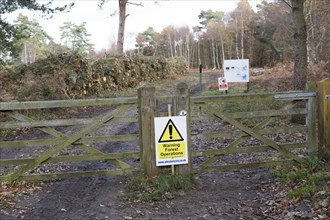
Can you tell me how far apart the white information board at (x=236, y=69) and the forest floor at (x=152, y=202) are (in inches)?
452

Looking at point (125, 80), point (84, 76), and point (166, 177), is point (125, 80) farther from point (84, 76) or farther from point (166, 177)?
point (166, 177)

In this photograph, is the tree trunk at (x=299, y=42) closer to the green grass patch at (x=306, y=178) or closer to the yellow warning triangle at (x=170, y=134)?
the green grass patch at (x=306, y=178)

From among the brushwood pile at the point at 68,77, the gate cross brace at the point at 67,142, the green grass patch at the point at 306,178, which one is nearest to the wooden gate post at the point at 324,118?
the green grass patch at the point at 306,178

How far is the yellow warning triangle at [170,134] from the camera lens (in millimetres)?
6285

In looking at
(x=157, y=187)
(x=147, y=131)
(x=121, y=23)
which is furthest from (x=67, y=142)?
(x=121, y=23)

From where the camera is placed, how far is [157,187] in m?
6.10

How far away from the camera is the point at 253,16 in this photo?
2559 inches

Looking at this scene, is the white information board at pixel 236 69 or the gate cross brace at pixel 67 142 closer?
the gate cross brace at pixel 67 142

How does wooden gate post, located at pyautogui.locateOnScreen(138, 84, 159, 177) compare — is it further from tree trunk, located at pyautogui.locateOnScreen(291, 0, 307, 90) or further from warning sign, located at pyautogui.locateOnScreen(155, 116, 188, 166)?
tree trunk, located at pyautogui.locateOnScreen(291, 0, 307, 90)

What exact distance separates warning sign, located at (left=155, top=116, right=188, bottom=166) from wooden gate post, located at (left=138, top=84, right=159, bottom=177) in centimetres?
10

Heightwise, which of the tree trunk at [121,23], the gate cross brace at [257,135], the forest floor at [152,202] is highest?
the tree trunk at [121,23]

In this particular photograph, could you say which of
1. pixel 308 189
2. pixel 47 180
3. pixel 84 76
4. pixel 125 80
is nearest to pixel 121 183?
pixel 47 180

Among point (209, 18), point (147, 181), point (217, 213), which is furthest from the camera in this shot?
point (209, 18)

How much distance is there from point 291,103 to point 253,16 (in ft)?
204
